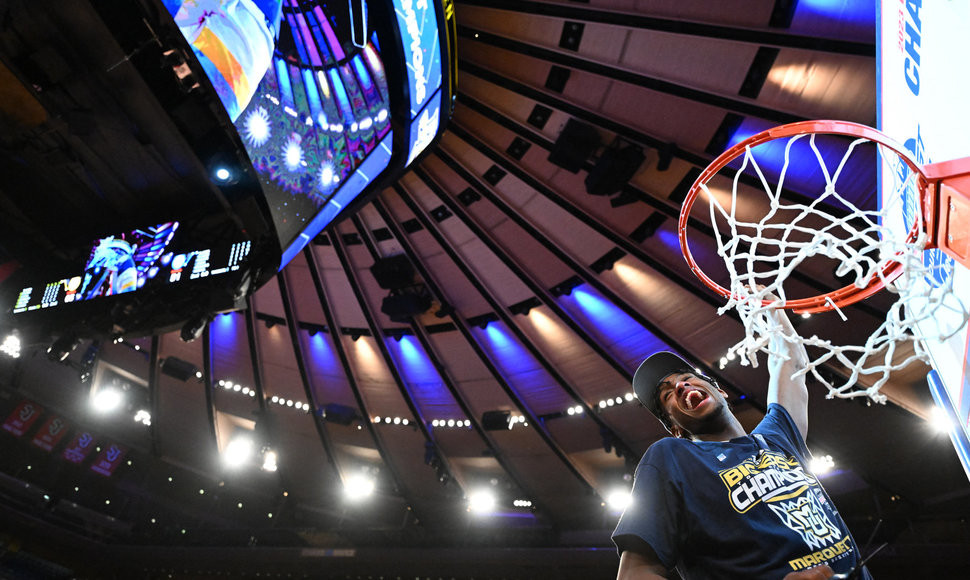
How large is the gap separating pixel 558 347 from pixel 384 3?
693cm

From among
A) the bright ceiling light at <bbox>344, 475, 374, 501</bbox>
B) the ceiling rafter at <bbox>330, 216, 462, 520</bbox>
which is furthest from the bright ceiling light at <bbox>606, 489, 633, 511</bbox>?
the bright ceiling light at <bbox>344, 475, 374, 501</bbox>

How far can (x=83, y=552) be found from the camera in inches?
555

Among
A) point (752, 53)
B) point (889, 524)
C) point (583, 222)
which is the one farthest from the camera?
point (889, 524)

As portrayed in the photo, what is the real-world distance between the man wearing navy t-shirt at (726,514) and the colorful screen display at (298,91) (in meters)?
5.04

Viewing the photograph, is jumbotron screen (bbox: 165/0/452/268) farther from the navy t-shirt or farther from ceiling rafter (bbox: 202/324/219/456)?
ceiling rafter (bbox: 202/324/219/456)

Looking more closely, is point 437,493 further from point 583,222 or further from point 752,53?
point 752,53

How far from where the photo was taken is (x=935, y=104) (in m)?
2.23

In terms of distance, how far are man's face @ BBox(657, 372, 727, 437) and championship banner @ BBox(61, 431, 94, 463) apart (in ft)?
57.5

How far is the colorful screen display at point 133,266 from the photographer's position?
19.9ft

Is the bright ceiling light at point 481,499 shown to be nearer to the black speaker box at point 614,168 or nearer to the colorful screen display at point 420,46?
the black speaker box at point 614,168

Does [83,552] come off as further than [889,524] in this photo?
A: Yes

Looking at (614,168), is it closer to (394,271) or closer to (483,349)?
(394,271)

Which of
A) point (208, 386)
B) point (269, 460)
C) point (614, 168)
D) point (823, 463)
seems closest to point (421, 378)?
point (208, 386)

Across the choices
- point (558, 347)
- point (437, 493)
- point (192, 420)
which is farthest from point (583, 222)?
point (192, 420)
